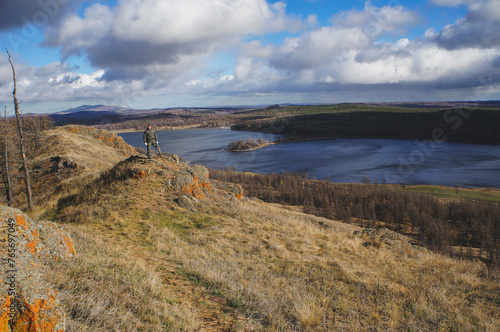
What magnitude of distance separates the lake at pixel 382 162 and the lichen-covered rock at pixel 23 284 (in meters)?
67.4

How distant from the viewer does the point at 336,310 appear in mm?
4891

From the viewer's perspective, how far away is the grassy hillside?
163 inches

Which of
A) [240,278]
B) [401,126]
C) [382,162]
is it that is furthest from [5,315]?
[401,126]

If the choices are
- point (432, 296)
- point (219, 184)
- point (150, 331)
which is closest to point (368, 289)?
point (432, 296)

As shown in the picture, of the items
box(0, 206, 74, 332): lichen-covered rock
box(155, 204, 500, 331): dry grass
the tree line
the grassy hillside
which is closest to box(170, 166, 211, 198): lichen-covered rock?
the grassy hillside

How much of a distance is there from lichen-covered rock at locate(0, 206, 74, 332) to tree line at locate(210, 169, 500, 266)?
38263 mm

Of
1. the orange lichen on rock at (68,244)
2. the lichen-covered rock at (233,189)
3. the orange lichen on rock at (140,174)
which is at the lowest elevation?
the lichen-covered rock at (233,189)

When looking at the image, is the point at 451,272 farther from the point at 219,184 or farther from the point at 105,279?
the point at 219,184

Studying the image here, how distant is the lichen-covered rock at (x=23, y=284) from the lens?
307 centimetres

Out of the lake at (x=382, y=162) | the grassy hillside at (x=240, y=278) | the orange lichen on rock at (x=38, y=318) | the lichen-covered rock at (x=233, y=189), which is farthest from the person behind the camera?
the lake at (x=382, y=162)

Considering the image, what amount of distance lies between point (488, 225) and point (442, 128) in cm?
10162

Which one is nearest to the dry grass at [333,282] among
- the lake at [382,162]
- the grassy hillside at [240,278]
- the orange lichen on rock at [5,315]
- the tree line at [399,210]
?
the grassy hillside at [240,278]

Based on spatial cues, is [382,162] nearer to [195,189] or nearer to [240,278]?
[195,189]

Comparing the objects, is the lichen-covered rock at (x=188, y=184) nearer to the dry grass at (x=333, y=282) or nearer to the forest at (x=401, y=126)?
the dry grass at (x=333, y=282)
